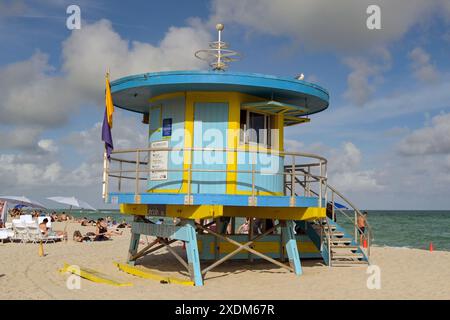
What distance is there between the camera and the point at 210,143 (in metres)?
14.3

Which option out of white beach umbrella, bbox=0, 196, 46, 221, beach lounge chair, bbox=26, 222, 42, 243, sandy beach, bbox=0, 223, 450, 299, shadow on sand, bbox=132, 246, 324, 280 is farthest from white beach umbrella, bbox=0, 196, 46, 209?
shadow on sand, bbox=132, 246, 324, 280

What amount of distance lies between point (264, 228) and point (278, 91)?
6806 mm

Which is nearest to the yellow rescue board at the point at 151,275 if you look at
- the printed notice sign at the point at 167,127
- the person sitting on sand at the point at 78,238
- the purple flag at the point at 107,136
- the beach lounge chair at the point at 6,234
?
the purple flag at the point at 107,136

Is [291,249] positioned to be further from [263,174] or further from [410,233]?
[410,233]

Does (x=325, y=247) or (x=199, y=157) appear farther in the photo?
(x=325, y=247)

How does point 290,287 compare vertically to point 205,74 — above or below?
below

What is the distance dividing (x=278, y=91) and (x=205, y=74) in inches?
87.2

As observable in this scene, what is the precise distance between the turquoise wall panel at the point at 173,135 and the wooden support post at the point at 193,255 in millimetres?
Answer: 1192

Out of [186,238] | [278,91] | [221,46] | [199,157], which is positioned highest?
[221,46]
